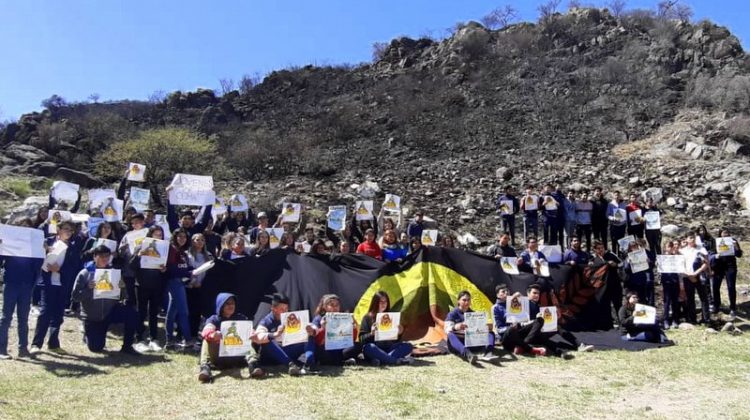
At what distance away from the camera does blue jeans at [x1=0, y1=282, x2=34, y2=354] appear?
8000mm

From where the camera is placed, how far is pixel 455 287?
10.4m

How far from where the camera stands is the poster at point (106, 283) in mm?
8281

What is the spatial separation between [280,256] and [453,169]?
71.3 feet

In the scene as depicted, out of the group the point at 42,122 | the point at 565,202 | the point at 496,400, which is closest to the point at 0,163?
the point at 42,122

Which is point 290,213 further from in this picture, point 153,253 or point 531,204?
point 531,204

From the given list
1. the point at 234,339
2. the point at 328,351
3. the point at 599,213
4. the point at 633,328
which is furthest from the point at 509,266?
the point at 234,339

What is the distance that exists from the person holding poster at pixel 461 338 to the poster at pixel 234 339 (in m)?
3.03

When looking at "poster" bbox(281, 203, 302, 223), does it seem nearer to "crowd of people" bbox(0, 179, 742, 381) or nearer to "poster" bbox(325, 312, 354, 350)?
"crowd of people" bbox(0, 179, 742, 381)

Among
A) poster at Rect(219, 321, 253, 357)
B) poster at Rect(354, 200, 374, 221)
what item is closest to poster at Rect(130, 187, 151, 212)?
poster at Rect(354, 200, 374, 221)

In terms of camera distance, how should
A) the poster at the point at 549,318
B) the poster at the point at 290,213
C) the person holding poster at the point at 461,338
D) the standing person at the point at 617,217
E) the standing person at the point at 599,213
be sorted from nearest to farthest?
the person holding poster at the point at 461,338 < the poster at the point at 549,318 < the poster at the point at 290,213 < the standing person at the point at 617,217 < the standing person at the point at 599,213

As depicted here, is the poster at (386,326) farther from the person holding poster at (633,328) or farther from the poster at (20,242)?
the poster at (20,242)

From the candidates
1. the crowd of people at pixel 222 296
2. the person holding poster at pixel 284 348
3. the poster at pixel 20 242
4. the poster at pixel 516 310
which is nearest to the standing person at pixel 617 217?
the crowd of people at pixel 222 296

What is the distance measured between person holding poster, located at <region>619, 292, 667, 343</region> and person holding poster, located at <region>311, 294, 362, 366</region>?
4.88 meters

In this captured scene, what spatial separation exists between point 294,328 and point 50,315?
3606mm
